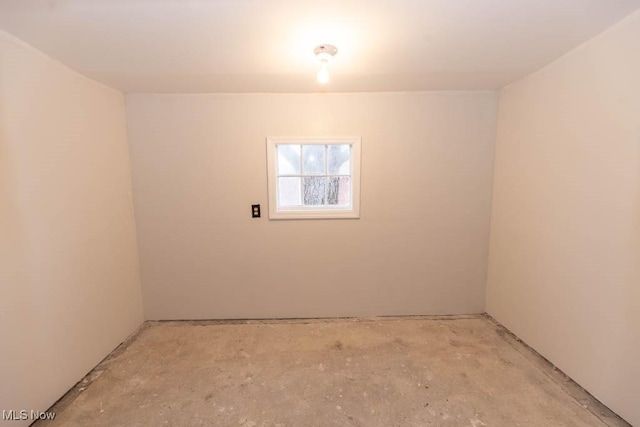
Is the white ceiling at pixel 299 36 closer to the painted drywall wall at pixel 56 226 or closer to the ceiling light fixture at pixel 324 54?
the ceiling light fixture at pixel 324 54

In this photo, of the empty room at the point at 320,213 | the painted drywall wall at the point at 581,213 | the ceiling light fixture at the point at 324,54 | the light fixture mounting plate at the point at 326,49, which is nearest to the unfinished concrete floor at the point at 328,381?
the empty room at the point at 320,213

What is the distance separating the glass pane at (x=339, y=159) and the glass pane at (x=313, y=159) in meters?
0.08

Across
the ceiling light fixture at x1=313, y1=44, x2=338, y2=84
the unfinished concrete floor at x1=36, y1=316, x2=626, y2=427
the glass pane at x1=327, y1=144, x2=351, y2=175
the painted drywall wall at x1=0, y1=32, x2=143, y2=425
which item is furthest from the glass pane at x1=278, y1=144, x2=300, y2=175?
the unfinished concrete floor at x1=36, y1=316, x2=626, y2=427

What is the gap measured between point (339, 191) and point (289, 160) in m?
0.55

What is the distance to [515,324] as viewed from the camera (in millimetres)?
2254

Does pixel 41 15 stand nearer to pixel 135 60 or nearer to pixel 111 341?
pixel 135 60

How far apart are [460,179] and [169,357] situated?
2.86 meters

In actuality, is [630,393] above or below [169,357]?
above

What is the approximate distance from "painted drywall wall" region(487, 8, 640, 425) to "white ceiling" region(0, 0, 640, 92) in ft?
0.70

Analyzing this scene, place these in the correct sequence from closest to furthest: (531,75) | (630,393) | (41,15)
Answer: (41,15), (630,393), (531,75)

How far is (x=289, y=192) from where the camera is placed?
8.47 feet

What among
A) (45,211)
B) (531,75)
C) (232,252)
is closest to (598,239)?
(531,75)

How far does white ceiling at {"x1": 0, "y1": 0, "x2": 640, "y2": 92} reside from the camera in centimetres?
122

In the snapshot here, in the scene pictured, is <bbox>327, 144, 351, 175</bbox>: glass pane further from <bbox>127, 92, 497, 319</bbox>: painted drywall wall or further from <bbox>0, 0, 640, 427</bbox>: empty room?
<bbox>127, 92, 497, 319</bbox>: painted drywall wall
